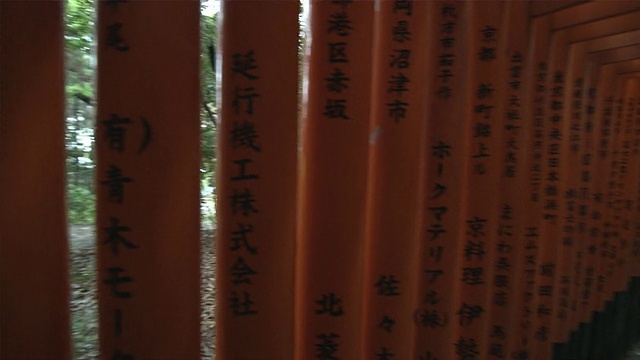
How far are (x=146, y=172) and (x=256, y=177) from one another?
0.38 m

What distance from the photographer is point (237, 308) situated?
1.86 metres

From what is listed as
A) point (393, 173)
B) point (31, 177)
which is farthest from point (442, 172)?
point (31, 177)

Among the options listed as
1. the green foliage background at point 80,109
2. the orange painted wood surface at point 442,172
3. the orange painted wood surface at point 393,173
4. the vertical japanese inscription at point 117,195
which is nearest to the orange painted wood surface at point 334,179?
the orange painted wood surface at point 393,173

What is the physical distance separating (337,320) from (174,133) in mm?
978

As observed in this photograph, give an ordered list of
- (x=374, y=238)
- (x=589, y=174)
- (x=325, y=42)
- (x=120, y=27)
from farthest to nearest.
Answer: (x=589, y=174) < (x=374, y=238) < (x=325, y=42) < (x=120, y=27)

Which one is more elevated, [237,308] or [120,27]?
[120,27]

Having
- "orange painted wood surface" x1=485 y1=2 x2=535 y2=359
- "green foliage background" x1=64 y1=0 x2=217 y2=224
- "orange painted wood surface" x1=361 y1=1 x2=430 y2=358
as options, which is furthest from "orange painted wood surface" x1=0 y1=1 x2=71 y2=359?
"orange painted wood surface" x1=485 y1=2 x2=535 y2=359

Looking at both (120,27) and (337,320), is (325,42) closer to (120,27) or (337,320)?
(120,27)

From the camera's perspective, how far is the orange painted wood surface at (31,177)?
62.4 inches

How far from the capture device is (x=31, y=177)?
1.62 metres

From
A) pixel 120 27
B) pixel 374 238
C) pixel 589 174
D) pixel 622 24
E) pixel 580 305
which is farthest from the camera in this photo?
pixel 580 305

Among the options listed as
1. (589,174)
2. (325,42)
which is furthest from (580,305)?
(325,42)

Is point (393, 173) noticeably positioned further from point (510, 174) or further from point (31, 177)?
point (31, 177)

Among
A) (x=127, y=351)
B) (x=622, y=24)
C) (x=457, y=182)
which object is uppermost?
(x=622, y=24)
